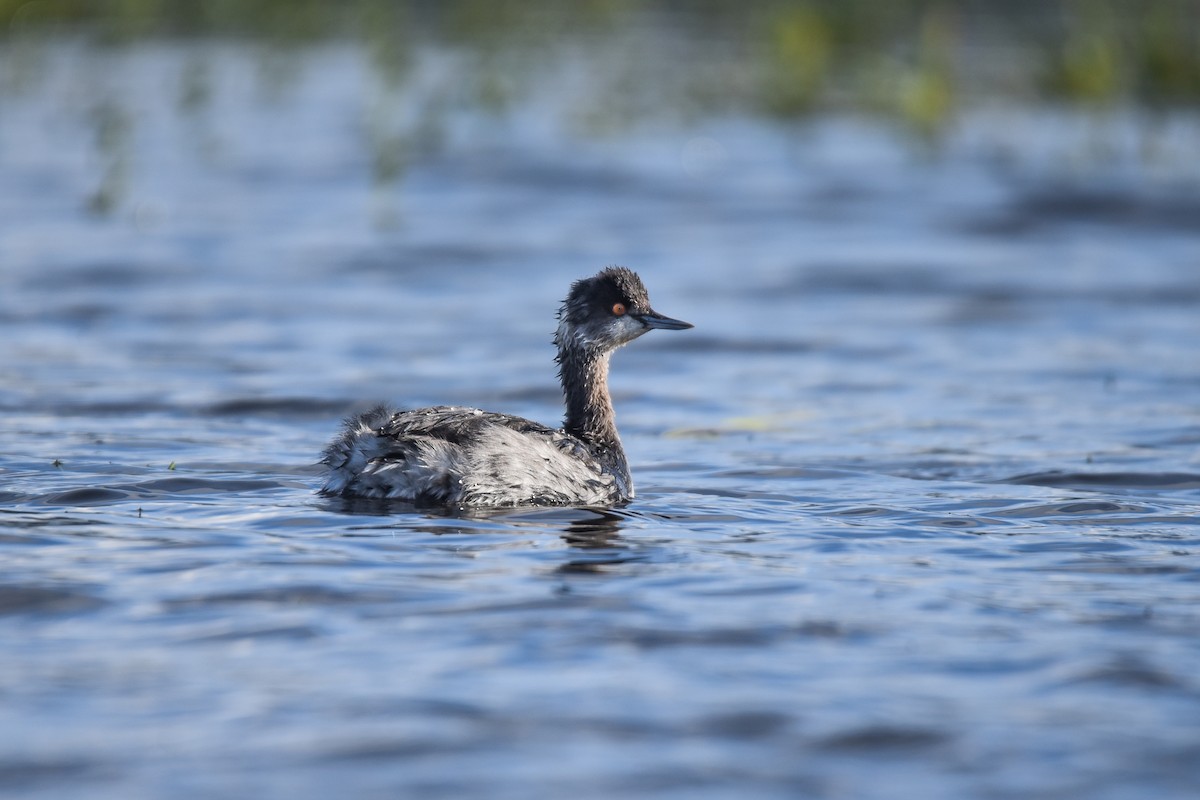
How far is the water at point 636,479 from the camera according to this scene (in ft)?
19.5

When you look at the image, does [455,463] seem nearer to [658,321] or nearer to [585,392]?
[585,392]

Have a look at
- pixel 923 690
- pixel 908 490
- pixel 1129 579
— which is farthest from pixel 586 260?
pixel 923 690

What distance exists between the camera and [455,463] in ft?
28.6

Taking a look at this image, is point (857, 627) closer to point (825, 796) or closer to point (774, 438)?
point (825, 796)

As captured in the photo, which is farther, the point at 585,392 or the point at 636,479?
the point at 636,479

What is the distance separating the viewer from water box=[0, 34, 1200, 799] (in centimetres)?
593

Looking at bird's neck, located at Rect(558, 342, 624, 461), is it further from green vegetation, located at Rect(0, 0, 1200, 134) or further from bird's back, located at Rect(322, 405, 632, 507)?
green vegetation, located at Rect(0, 0, 1200, 134)

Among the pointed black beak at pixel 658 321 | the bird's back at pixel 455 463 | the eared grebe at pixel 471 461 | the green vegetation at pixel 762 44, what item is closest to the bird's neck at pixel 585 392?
the eared grebe at pixel 471 461

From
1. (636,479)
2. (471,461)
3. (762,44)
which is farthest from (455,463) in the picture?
(762,44)

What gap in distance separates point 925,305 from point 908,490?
22.7 feet

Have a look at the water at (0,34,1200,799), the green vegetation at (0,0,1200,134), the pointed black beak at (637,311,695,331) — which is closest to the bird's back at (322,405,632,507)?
the water at (0,34,1200,799)

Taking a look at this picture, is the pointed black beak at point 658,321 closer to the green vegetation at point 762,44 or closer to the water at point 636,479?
the water at point 636,479

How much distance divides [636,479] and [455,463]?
1714 millimetres

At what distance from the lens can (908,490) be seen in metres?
9.80
